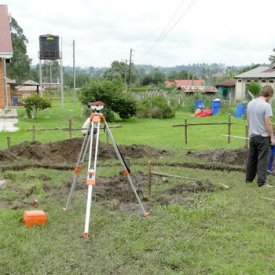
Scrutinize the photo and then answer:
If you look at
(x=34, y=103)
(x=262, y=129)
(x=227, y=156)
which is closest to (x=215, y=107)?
(x=34, y=103)

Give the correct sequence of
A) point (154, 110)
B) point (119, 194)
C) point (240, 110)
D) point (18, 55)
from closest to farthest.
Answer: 1. point (119, 194)
2. point (154, 110)
3. point (240, 110)
4. point (18, 55)

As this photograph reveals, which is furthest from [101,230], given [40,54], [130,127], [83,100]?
[40,54]

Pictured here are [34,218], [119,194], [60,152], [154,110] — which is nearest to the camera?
[34,218]

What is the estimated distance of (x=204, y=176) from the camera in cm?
854

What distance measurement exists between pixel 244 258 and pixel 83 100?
61.7ft

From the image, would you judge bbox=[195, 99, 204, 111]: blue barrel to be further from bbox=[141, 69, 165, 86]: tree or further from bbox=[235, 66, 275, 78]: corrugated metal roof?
bbox=[141, 69, 165, 86]: tree

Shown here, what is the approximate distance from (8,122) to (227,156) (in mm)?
13209

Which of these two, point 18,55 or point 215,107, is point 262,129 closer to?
point 215,107

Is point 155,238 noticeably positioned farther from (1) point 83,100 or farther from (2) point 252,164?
(1) point 83,100

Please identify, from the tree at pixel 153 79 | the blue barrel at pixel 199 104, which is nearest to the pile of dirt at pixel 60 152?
the blue barrel at pixel 199 104

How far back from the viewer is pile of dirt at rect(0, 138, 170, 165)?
10.5 metres

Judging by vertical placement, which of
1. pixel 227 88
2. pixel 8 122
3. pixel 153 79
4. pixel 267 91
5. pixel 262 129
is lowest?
pixel 8 122

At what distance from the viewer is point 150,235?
203 inches

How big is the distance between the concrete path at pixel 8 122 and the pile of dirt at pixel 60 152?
689cm
